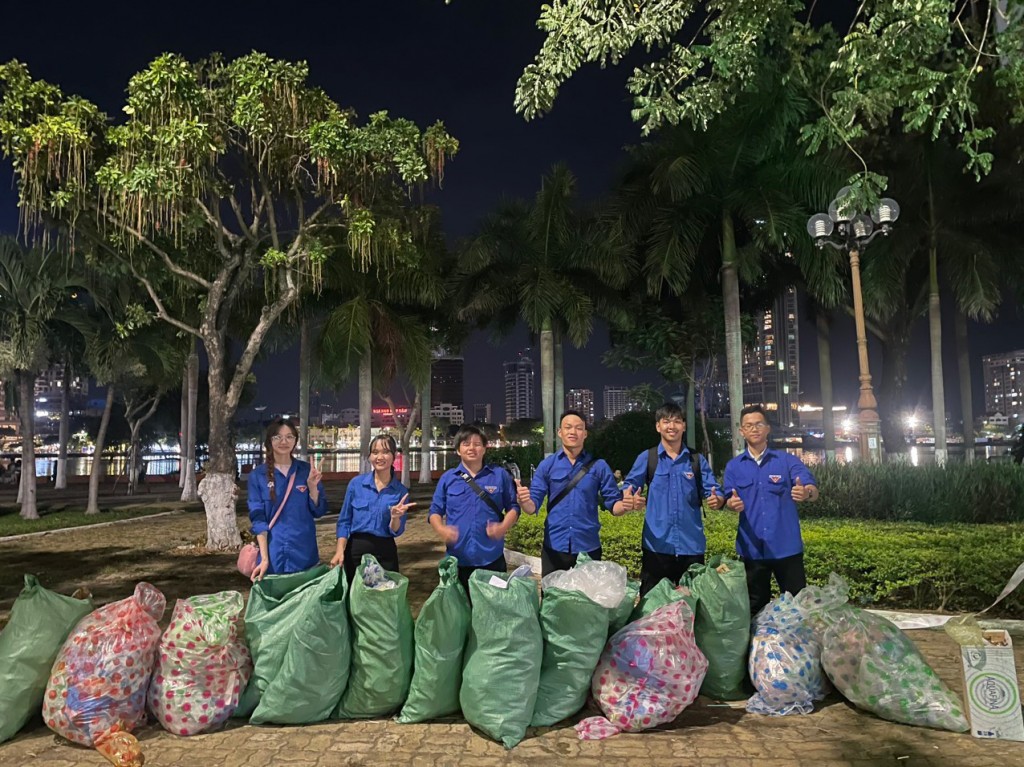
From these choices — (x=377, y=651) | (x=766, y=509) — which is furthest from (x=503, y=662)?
(x=766, y=509)

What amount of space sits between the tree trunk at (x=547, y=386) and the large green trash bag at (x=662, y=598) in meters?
12.2

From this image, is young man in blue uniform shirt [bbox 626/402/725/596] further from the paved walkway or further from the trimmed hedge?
the trimmed hedge

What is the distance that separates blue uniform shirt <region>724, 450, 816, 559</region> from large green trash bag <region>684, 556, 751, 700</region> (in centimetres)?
42

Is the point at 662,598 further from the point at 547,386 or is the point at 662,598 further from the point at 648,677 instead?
the point at 547,386

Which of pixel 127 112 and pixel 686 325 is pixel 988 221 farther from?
pixel 127 112

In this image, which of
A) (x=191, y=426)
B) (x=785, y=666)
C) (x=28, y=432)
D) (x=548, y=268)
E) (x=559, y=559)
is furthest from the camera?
(x=191, y=426)

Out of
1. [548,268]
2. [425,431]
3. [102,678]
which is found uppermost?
[548,268]

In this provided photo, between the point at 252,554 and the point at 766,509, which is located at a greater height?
the point at 766,509

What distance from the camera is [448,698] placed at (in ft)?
12.3

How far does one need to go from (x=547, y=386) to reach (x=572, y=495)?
1243 cm

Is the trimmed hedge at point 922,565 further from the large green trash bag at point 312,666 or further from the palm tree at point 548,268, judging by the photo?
the palm tree at point 548,268

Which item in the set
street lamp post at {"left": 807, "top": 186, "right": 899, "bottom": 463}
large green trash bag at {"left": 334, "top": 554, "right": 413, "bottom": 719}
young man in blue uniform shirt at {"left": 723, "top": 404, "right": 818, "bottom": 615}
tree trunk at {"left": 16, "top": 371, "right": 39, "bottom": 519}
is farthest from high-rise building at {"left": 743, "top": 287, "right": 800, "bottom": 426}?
large green trash bag at {"left": 334, "top": 554, "right": 413, "bottom": 719}

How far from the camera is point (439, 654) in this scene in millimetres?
3680

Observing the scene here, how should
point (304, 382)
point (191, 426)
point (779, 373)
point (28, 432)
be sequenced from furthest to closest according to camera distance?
point (779, 373) → point (304, 382) → point (191, 426) → point (28, 432)
